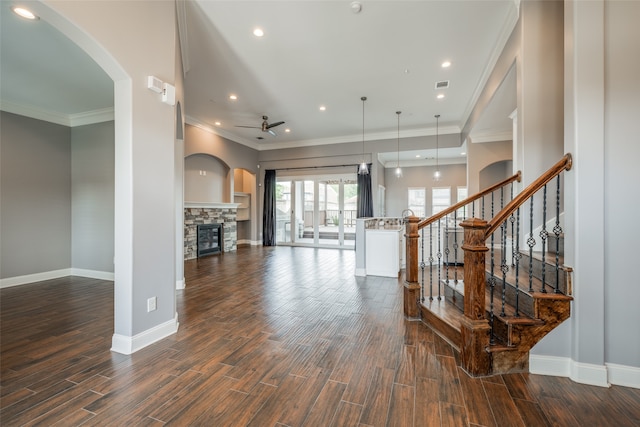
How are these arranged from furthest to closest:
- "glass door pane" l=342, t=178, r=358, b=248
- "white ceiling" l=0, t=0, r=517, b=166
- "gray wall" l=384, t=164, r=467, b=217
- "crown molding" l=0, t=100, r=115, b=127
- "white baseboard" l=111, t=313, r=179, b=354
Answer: "gray wall" l=384, t=164, r=467, b=217, "glass door pane" l=342, t=178, r=358, b=248, "crown molding" l=0, t=100, r=115, b=127, "white ceiling" l=0, t=0, r=517, b=166, "white baseboard" l=111, t=313, r=179, b=354

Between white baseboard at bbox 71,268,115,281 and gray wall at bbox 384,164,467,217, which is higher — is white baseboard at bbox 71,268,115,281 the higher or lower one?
the lower one

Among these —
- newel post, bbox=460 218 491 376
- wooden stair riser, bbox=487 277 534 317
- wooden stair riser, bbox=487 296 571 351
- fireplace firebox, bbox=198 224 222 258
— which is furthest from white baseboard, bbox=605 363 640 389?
fireplace firebox, bbox=198 224 222 258

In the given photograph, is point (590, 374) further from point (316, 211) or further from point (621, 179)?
point (316, 211)

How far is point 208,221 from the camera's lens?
7.45m

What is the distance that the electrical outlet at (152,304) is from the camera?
2.48 metres

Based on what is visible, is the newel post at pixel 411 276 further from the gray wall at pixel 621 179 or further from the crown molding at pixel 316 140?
the crown molding at pixel 316 140

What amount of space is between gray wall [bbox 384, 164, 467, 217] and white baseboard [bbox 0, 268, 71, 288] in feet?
30.0

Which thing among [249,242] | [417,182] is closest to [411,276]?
[249,242]

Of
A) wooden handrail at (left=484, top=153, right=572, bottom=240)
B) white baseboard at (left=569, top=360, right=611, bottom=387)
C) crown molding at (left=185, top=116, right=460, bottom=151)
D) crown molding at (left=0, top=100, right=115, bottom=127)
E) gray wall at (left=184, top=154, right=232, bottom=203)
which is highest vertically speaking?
crown molding at (left=185, top=116, right=460, bottom=151)

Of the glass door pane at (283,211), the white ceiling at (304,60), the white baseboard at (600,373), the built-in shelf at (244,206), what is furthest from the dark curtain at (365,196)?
the white baseboard at (600,373)

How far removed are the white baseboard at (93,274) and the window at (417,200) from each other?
29.3 ft

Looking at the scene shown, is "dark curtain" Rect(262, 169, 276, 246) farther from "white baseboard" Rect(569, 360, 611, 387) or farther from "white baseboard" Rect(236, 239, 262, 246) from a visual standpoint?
"white baseboard" Rect(569, 360, 611, 387)

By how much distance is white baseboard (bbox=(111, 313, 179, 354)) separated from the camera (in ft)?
7.65

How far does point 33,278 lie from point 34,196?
4.64ft
